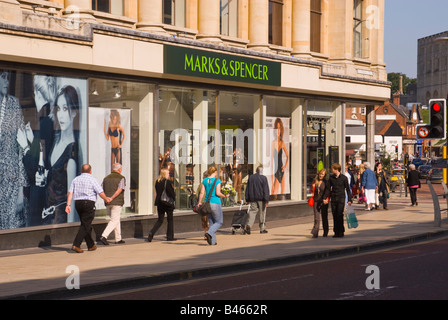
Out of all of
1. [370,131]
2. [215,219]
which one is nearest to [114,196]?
[215,219]

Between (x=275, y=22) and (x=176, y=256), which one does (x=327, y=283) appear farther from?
(x=275, y=22)

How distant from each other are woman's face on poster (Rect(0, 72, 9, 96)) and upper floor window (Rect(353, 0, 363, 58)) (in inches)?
681

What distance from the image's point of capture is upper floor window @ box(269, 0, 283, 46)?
2703cm

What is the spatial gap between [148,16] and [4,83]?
17.9 ft

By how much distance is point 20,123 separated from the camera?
58.5ft

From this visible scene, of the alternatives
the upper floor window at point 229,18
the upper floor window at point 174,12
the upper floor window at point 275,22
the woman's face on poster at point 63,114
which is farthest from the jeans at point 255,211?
the upper floor window at point 275,22

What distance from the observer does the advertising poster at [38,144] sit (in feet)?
57.6

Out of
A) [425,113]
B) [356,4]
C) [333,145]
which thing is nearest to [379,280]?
[333,145]

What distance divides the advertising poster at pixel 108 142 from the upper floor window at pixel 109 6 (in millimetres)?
2651

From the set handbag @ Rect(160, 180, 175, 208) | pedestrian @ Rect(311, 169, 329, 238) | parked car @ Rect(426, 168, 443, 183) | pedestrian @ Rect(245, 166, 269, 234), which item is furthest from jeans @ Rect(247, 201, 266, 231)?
parked car @ Rect(426, 168, 443, 183)

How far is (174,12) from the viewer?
23188 millimetres

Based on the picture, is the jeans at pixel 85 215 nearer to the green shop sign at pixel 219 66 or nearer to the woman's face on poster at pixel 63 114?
the woman's face on poster at pixel 63 114
